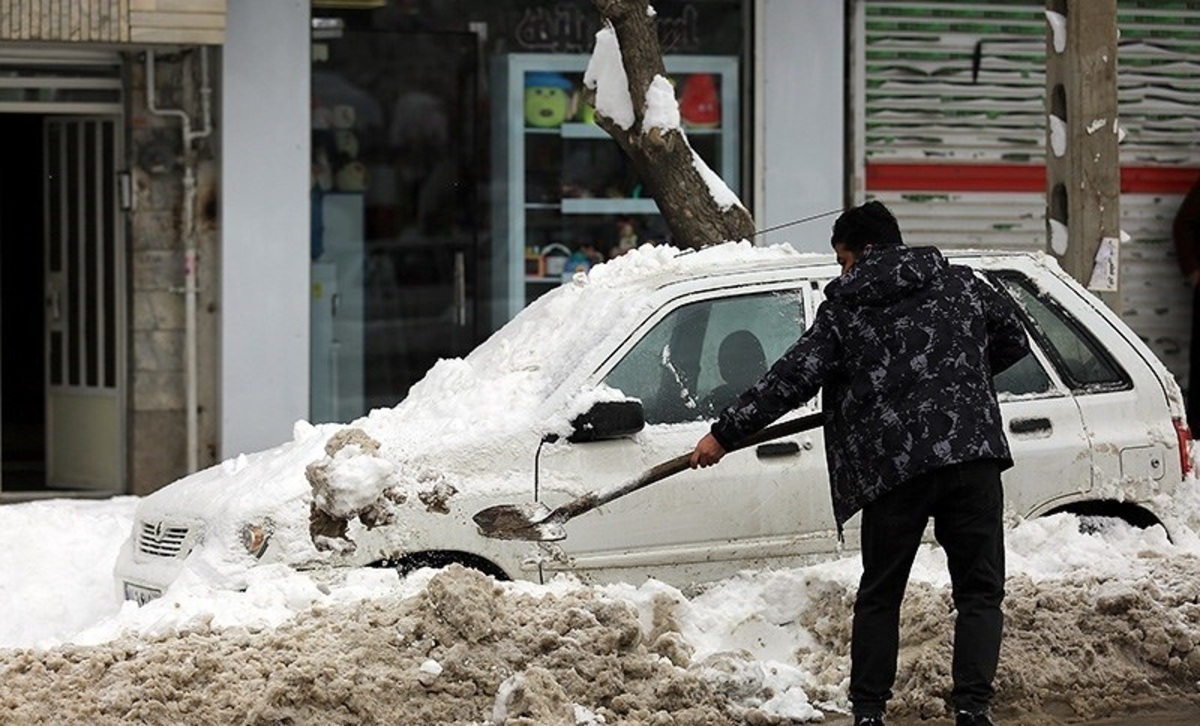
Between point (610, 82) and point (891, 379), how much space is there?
4774 millimetres

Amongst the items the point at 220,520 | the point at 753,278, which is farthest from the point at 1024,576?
the point at 220,520

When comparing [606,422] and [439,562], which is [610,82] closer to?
[606,422]

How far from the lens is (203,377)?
530 inches

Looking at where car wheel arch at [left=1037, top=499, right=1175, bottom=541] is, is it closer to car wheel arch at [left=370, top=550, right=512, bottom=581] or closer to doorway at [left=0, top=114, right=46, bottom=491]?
car wheel arch at [left=370, top=550, right=512, bottom=581]

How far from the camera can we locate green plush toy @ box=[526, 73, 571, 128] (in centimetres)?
1405

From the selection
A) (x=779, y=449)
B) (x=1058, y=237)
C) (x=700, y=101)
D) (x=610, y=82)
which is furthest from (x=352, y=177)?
(x=779, y=449)

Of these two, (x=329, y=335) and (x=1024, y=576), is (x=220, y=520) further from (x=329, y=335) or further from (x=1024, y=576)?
(x=329, y=335)

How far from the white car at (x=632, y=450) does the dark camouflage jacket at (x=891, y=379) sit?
1339mm

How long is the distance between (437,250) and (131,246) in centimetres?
204

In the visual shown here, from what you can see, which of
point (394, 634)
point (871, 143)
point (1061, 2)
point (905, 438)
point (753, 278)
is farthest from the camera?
point (871, 143)

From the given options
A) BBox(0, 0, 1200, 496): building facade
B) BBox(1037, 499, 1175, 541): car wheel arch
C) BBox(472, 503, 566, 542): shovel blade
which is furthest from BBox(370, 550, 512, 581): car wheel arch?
BBox(0, 0, 1200, 496): building facade

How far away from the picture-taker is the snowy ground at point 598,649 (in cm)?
666

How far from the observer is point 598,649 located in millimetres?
7039

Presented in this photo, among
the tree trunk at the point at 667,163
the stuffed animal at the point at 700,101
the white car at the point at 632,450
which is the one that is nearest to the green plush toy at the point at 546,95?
the stuffed animal at the point at 700,101
